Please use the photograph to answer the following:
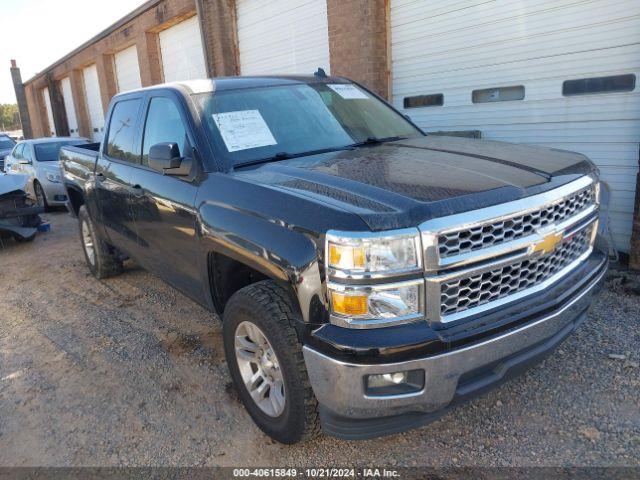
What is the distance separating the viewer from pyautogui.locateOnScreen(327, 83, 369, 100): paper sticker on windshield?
12.8ft

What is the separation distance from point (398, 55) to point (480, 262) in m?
6.11

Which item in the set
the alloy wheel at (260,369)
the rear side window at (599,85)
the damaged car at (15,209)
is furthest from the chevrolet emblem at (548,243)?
the damaged car at (15,209)

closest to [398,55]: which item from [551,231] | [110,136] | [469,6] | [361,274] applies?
[469,6]

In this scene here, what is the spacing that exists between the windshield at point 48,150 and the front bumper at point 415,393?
10.5 metres

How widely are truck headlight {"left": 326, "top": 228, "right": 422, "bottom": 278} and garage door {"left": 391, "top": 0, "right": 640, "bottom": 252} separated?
13.6ft

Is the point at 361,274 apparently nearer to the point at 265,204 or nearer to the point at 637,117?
the point at 265,204

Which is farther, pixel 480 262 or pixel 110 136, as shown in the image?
pixel 110 136

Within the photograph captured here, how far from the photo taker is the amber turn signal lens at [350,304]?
203 centimetres

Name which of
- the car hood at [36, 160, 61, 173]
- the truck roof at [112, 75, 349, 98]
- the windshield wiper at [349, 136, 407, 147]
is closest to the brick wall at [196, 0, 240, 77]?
the car hood at [36, 160, 61, 173]

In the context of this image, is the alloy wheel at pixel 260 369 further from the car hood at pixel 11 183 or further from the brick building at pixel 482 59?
the car hood at pixel 11 183

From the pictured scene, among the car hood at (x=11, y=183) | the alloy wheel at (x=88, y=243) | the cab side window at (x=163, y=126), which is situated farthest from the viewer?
the car hood at (x=11, y=183)

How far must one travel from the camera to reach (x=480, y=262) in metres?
2.14

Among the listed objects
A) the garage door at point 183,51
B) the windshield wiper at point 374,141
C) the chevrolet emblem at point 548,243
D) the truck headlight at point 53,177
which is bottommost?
the truck headlight at point 53,177

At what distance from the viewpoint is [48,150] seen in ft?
35.5
